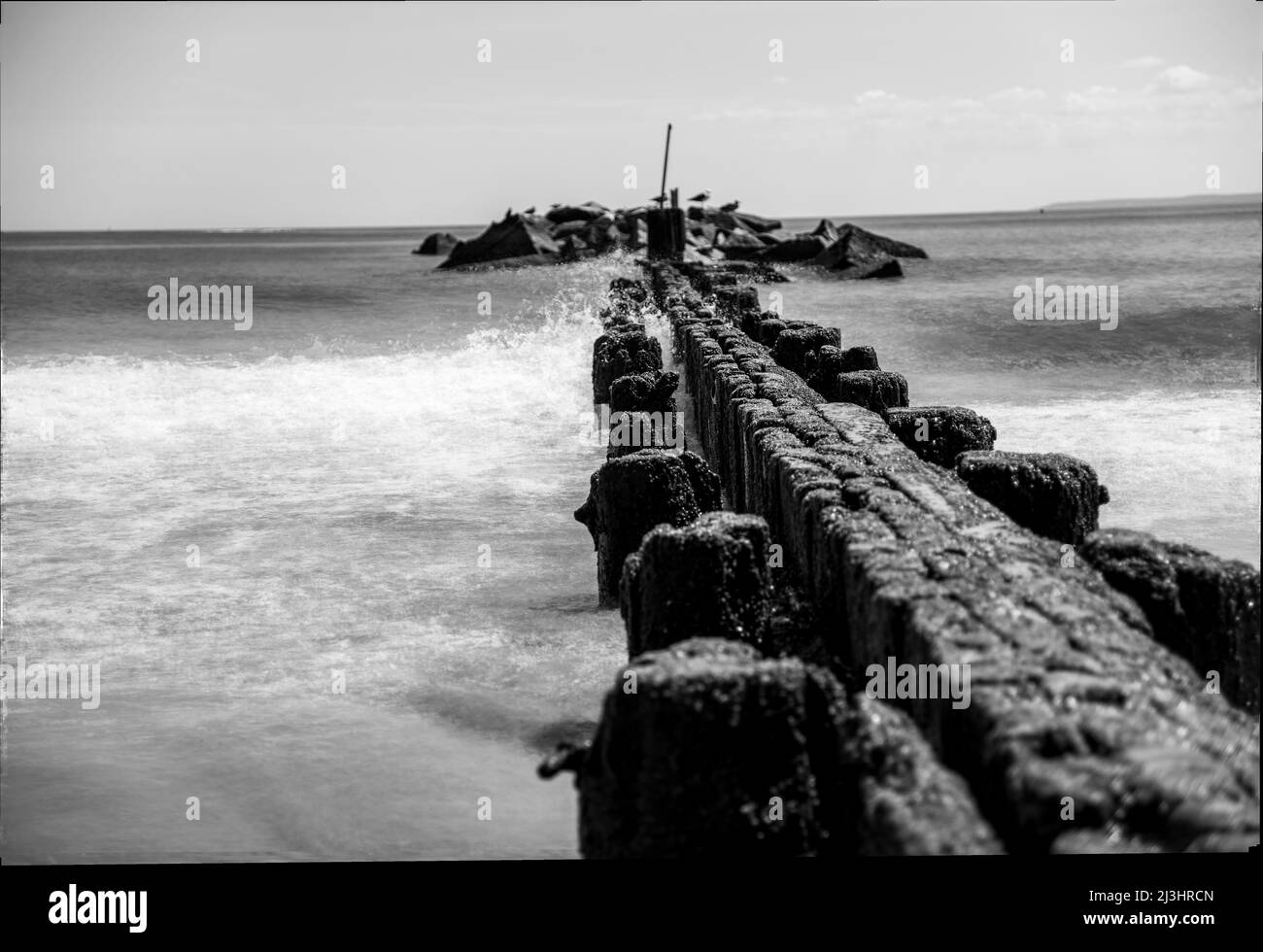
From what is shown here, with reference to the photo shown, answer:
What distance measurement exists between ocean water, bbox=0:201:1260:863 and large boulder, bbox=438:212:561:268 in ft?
85.4

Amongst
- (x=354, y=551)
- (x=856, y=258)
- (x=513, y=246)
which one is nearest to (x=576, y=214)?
(x=513, y=246)

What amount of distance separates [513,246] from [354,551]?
1678 inches

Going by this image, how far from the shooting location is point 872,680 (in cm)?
325

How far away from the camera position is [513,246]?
49750 millimetres

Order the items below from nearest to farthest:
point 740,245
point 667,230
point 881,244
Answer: point 667,230
point 740,245
point 881,244

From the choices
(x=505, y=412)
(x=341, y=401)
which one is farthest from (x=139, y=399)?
(x=505, y=412)

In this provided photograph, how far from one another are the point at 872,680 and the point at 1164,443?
9.09 metres

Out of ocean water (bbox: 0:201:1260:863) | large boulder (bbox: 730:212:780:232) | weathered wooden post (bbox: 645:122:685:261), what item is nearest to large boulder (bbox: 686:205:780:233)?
large boulder (bbox: 730:212:780:232)

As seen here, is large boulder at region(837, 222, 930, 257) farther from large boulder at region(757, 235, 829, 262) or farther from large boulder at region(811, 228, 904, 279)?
large boulder at region(757, 235, 829, 262)

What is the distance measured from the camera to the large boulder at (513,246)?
161 ft

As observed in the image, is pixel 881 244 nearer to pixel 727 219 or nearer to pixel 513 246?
pixel 727 219

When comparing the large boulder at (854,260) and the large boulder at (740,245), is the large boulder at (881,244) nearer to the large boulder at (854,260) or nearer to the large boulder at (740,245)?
the large boulder at (854,260)

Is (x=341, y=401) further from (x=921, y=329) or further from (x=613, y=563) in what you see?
(x=921, y=329)

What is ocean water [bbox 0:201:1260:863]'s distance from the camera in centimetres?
453
